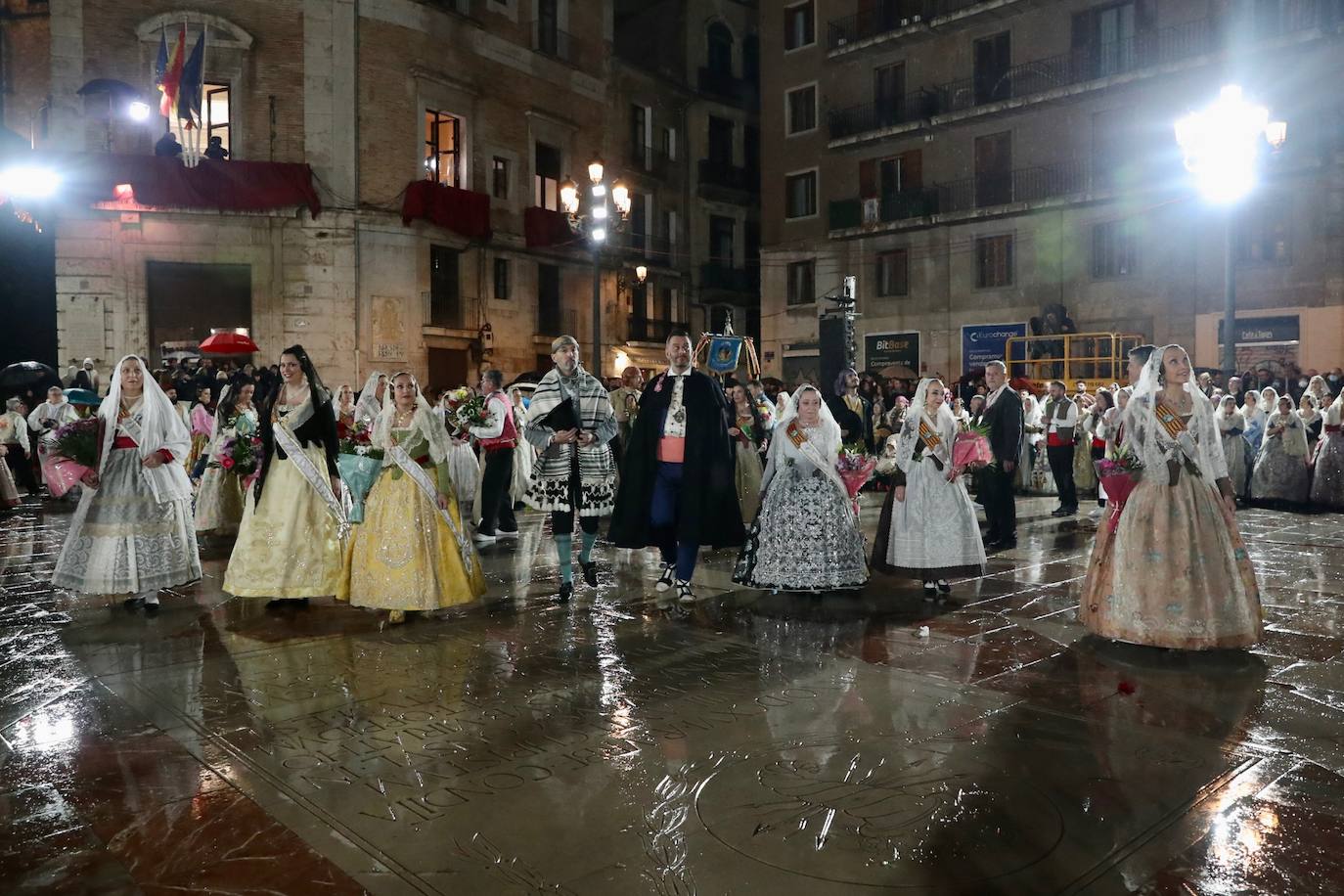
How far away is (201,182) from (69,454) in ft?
58.4

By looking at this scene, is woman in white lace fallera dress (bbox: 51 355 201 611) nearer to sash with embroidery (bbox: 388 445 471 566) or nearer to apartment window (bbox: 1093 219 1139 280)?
sash with embroidery (bbox: 388 445 471 566)

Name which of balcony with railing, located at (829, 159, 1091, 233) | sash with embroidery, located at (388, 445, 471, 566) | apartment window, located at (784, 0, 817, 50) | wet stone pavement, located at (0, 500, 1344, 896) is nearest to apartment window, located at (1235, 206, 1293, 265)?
balcony with railing, located at (829, 159, 1091, 233)

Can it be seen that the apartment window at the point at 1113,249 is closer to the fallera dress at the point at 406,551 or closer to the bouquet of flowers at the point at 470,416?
the bouquet of flowers at the point at 470,416

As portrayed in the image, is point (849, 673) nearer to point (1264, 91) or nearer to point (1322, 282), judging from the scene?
point (1322, 282)

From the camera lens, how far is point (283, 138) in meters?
23.7

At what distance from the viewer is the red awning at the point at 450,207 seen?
983 inches

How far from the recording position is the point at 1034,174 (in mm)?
28016

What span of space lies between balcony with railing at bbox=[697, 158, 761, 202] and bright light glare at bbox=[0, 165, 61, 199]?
21803 mm

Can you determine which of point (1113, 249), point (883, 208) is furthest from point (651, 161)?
point (1113, 249)

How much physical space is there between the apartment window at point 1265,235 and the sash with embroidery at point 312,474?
78.2 ft

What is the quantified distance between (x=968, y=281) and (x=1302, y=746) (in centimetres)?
2623

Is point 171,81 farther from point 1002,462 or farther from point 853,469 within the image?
point 853,469

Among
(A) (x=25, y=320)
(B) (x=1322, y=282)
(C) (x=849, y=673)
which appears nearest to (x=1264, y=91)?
(B) (x=1322, y=282)

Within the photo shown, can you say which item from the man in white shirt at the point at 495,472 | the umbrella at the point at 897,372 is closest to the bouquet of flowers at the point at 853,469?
the man in white shirt at the point at 495,472
